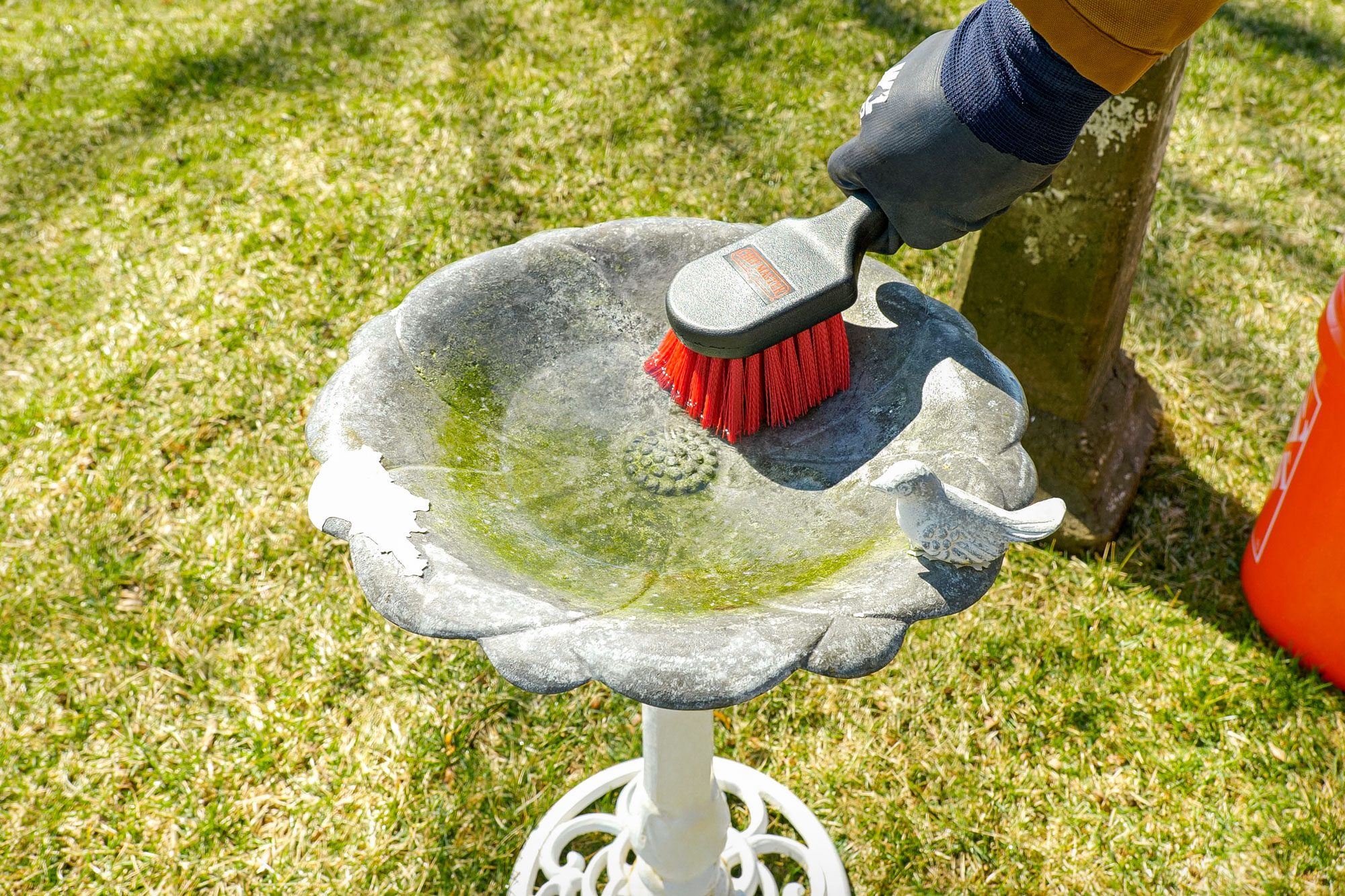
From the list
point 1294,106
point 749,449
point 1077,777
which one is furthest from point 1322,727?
point 1294,106

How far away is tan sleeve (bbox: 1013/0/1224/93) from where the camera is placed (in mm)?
1389

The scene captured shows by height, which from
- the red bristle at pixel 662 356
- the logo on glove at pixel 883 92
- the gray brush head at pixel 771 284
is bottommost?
the red bristle at pixel 662 356

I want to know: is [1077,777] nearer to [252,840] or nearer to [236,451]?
[252,840]

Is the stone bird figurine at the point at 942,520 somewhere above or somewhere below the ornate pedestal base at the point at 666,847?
above

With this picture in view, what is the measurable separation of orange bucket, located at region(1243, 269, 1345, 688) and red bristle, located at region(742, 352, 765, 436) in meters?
1.56

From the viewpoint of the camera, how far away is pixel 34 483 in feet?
11.0

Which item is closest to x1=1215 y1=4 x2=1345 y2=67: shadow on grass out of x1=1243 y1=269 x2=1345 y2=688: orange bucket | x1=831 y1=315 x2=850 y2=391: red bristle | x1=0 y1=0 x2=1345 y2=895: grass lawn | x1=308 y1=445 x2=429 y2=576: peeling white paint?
x1=0 y1=0 x2=1345 y2=895: grass lawn

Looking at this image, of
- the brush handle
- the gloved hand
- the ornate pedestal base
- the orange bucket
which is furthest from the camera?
the orange bucket

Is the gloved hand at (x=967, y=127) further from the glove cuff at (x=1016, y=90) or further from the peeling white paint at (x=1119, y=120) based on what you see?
the peeling white paint at (x=1119, y=120)

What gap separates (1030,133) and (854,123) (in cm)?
319

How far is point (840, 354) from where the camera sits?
177cm

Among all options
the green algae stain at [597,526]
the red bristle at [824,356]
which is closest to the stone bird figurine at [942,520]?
the green algae stain at [597,526]

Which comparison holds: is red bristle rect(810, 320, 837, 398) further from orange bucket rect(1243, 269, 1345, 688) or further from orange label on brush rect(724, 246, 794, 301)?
orange bucket rect(1243, 269, 1345, 688)

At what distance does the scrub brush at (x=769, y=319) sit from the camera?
61.1 inches
